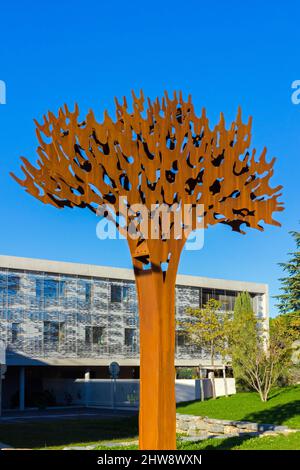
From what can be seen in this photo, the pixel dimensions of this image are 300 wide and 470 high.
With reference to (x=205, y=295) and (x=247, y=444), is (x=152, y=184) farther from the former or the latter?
(x=205, y=295)

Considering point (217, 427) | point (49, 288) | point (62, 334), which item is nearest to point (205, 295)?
point (62, 334)

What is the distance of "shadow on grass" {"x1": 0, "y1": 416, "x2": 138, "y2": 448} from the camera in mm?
21172

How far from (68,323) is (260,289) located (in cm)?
1838

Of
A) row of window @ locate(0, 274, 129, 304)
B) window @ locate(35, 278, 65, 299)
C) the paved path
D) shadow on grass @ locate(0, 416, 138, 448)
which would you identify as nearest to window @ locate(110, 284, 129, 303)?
row of window @ locate(0, 274, 129, 304)

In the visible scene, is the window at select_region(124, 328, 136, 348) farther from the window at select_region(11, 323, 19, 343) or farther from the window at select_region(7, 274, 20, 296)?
the window at select_region(7, 274, 20, 296)

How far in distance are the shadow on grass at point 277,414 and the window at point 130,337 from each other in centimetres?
2252

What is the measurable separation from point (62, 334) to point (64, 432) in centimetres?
1998

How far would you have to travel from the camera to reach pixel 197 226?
40.6 ft

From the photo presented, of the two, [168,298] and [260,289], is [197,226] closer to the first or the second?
[168,298]

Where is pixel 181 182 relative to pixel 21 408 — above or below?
above

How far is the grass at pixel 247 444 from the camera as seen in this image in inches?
591

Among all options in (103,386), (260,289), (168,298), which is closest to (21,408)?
(103,386)

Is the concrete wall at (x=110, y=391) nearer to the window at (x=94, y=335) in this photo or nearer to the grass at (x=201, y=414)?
the window at (x=94, y=335)

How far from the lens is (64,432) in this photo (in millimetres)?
24484
